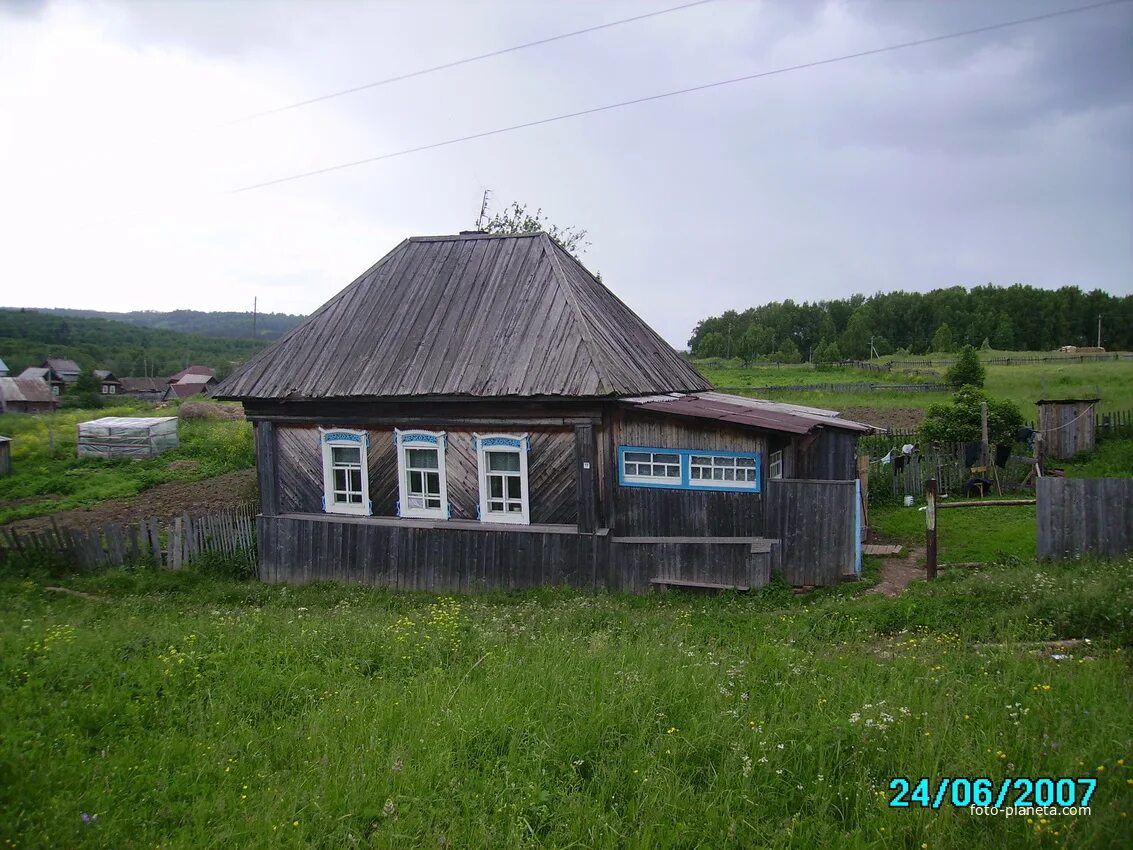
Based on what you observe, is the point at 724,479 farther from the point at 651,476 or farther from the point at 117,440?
the point at 117,440

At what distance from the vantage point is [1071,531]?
9242 mm

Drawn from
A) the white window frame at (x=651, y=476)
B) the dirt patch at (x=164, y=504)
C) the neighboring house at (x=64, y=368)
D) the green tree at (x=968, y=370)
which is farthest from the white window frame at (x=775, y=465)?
the neighboring house at (x=64, y=368)

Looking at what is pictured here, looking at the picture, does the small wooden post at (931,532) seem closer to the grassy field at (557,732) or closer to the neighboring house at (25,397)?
the grassy field at (557,732)

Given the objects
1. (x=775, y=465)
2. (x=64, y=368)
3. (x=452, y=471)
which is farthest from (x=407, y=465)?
(x=64, y=368)

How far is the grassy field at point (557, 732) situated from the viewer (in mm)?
4074

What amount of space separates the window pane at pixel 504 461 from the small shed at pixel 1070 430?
16.2 meters

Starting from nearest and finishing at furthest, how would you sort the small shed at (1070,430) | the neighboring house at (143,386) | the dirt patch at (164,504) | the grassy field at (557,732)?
1. the grassy field at (557,732)
2. the small shed at (1070,430)
3. the dirt patch at (164,504)
4. the neighboring house at (143,386)

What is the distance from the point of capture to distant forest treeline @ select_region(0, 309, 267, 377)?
94812mm

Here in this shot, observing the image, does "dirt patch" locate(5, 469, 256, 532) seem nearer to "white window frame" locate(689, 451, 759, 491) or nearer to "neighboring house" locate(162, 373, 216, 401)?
"white window frame" locate(689, 451, 759, 491)

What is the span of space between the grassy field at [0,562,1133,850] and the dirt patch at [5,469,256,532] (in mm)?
13464

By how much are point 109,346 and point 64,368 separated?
3868 cm

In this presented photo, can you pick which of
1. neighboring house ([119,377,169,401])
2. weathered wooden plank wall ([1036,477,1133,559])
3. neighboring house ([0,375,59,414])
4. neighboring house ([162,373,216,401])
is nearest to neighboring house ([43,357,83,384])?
neighboring house ([119,377,169,401])

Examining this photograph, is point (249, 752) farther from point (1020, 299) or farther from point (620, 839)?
point (1020, 299)

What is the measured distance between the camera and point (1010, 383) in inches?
1438
